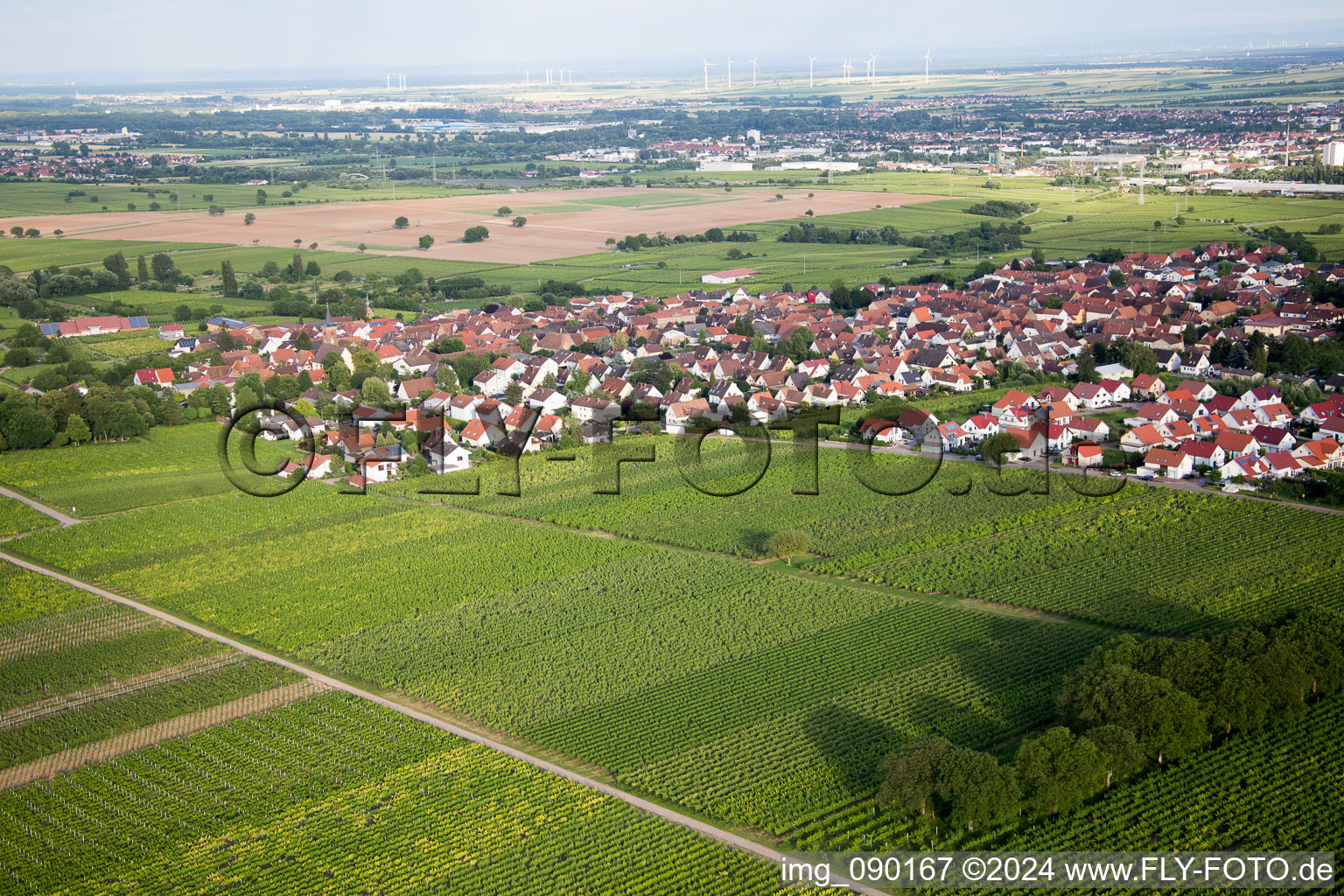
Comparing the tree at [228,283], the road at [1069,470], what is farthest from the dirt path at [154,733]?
the tree at [228,283]

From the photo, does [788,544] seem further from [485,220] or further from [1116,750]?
[485,220]

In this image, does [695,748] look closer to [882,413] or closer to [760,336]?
[882,413]

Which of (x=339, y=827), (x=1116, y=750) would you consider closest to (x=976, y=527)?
(x=1116, y=750)

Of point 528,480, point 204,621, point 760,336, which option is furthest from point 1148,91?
point 204,621

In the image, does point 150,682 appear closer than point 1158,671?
No

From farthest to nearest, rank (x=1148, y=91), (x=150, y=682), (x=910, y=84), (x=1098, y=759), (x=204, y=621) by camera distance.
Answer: (x=910, y=84) → (x=1148, y=91) → (x=204, y=621) → (x=150, y=682) → (x=1098, y=759)

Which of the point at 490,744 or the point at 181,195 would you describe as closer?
the point at 490,744
